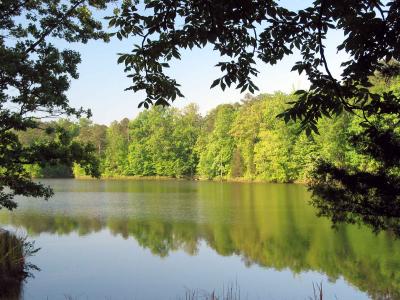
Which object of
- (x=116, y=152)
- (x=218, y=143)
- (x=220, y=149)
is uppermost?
(x=218, y=143)

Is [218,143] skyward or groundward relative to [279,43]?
skyward

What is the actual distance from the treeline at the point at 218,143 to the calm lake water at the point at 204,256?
24.4 metres

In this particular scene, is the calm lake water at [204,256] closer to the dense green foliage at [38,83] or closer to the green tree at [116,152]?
the dense green foliage at [38,83]

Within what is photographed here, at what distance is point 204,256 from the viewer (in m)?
14.9

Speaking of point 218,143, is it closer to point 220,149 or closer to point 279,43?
point 220,149

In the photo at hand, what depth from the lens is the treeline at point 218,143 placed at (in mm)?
51916

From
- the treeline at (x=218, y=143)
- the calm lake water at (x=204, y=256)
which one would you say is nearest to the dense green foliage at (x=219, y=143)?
the treeline at (x=218, y=143)

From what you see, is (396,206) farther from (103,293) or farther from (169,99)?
(103,293)

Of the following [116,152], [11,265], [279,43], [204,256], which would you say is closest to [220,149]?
[116,152]

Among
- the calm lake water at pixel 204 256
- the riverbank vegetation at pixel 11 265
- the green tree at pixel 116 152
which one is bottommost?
the calm lake water at pixel 204 256

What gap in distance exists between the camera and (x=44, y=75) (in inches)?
339

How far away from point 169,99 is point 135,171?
3163 inches

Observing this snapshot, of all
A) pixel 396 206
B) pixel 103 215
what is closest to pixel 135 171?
pixel 103 215

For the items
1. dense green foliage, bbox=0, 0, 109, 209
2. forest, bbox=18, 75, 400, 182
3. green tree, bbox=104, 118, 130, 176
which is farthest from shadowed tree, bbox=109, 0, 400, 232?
green tree, bbox=104, 118, 130, 176
